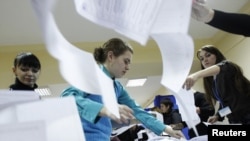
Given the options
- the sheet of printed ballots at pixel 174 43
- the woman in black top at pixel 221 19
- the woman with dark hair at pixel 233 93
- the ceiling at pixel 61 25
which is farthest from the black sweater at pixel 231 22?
the ceiling at pixel 61 25

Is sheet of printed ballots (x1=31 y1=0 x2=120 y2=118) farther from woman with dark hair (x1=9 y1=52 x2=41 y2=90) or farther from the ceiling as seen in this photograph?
the ceiling

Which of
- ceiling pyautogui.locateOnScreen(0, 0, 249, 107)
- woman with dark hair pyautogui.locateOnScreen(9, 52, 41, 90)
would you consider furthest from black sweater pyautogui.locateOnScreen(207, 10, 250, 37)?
ceiling pyautogui.locateOnScreen(0, 0, 249, 107)

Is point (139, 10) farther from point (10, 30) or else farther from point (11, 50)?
point (11, 50)

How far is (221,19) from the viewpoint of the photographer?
637 millimetres

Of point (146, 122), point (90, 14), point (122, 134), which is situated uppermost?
point (90, 14)

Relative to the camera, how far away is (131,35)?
1.28 ft

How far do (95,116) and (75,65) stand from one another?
191 millimetres

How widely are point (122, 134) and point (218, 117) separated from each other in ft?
1.63

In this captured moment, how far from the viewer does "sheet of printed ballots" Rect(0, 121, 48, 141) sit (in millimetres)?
378

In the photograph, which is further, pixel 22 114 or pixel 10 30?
pixel 10 30

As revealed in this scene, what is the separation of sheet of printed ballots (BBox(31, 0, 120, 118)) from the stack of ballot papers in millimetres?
56

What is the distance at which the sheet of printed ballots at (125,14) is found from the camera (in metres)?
0.38

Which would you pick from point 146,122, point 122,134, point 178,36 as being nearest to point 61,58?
point 178,36

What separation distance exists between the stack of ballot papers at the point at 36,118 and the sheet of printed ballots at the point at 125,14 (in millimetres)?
123
